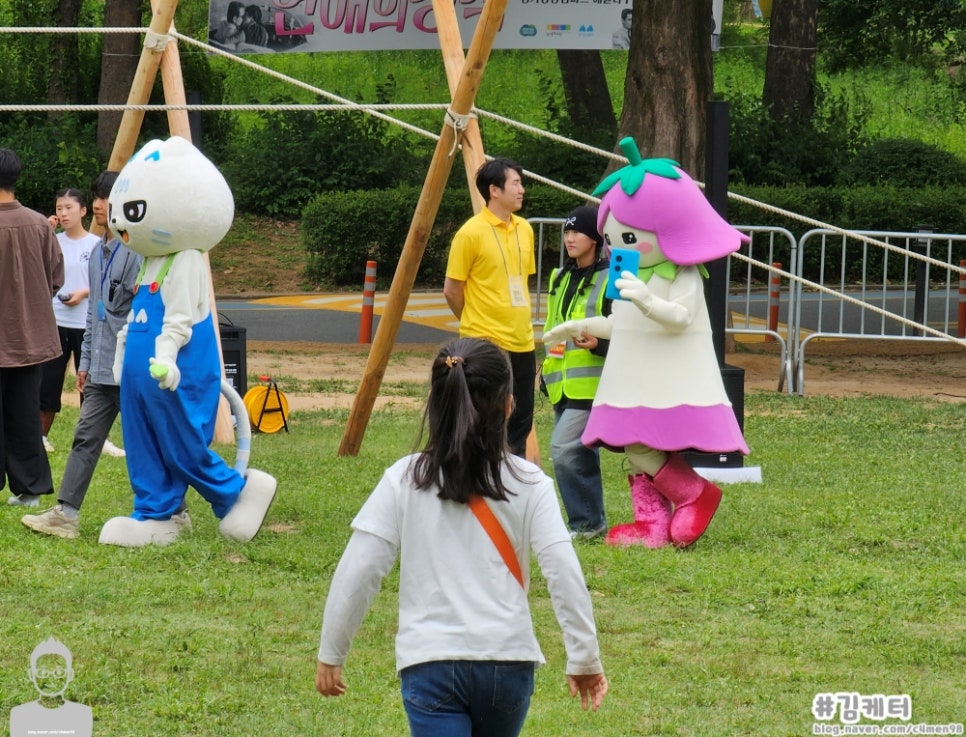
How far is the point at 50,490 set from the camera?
7316 mm

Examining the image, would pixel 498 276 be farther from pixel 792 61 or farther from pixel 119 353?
pixel 792 61

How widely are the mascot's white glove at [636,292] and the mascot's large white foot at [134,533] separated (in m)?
2.31

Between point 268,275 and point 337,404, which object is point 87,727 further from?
point 268,275

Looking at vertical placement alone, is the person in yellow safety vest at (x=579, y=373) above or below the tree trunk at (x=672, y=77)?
below

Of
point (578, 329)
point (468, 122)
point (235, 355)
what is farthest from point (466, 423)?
point (235, 355)

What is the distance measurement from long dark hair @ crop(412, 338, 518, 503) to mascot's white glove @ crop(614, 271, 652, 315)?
2.72m

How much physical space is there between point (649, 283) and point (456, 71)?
244 centimetres

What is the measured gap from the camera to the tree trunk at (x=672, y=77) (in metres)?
14.4

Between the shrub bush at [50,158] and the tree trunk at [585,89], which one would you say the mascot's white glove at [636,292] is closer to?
the shrub bush at [50,158]

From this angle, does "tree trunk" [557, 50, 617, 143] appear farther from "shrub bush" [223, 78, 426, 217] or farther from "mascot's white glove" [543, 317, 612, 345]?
"mascot's white glove" [543, 317, 612, 345]

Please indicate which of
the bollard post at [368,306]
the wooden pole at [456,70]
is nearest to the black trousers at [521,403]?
the wooden pole at [456,70]

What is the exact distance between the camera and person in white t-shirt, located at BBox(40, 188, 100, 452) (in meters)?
8.63

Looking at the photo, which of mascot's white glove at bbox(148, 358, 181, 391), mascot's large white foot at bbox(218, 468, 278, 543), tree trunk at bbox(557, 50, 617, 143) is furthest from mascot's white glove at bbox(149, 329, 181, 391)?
tree trunk at bbox(557, 50, 617, 143)

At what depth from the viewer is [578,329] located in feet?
21.5
